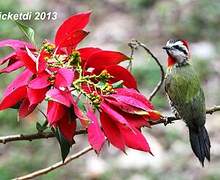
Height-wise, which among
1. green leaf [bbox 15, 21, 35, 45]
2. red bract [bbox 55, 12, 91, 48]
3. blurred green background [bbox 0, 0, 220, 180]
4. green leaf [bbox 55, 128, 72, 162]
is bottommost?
blurred green background [bbox 0, 0, 220, 180]

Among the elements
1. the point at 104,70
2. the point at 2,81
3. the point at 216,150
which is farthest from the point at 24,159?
the point at 104,70

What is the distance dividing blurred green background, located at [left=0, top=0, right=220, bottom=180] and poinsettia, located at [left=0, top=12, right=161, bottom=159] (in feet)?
8.36

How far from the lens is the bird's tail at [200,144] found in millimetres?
1987

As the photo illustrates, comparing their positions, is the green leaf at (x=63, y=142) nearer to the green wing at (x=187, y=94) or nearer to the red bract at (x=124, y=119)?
the red bract at (x=124, y=119)

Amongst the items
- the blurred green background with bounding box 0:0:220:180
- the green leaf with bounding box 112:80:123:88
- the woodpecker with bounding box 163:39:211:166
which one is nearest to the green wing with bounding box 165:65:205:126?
the woodpecker with bounding box 163:39:211:166

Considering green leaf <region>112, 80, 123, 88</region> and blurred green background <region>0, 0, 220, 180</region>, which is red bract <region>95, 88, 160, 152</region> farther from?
blurred green background <region>0, 0, 220, 180</region>

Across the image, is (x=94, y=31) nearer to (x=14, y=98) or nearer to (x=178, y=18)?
(x=178, y=18)

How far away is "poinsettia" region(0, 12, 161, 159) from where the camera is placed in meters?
1.04

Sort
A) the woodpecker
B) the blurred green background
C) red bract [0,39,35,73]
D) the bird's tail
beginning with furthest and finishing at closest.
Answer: the blurred green background
the woodpecker
the bird's tail
red bract [0,39,35,73]

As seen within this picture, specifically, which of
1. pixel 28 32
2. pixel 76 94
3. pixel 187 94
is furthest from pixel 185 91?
pixel 76 94

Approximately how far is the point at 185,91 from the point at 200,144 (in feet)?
1.73

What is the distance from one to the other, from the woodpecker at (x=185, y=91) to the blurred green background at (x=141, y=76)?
1.01 metres

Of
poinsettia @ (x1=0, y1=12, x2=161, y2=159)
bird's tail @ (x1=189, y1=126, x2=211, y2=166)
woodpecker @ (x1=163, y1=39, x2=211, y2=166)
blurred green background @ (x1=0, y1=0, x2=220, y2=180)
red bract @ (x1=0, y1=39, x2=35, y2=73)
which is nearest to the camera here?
poinsettia @ (x1=0, y1=12, x2=161, y2=159)

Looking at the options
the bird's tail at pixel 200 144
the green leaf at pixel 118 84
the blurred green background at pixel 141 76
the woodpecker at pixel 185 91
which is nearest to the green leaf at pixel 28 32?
the green leaf at pixel 118 84
